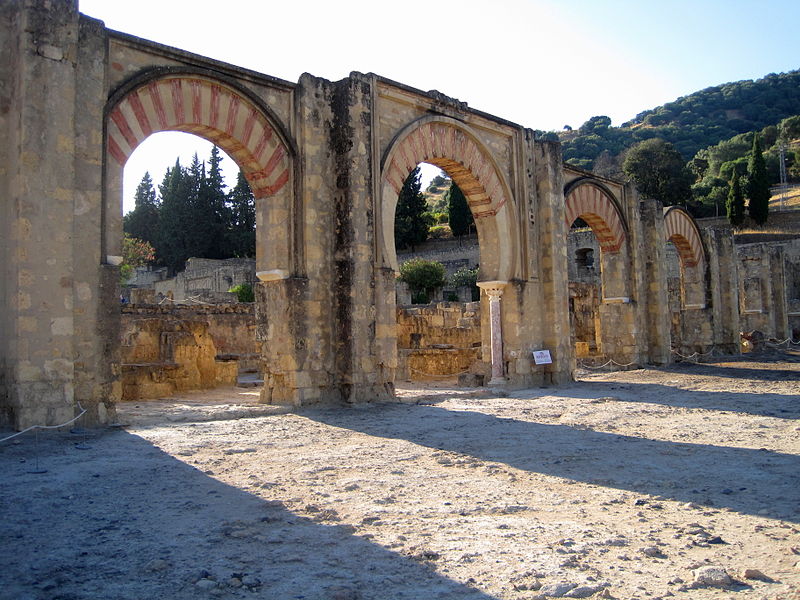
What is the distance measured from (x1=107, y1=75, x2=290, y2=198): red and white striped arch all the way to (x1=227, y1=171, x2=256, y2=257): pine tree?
28371 millimetres

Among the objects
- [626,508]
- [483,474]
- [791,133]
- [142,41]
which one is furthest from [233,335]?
[791,133]

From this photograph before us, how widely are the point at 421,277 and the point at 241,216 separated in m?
12.8

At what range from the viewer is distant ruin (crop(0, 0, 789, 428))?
5.66 m

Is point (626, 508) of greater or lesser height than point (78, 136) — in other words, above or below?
below

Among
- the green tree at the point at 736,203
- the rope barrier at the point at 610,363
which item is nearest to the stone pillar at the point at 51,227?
the rope barrier at the point at 610,363

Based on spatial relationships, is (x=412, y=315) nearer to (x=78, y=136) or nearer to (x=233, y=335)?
(x=233, y=335)

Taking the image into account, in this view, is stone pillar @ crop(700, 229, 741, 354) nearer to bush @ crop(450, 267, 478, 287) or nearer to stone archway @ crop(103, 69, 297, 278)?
stone archway @ crop(103, 69, 297, 278)

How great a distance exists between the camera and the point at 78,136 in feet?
19.6

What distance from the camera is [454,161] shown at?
9.88 metres

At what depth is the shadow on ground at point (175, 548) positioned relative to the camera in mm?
2266

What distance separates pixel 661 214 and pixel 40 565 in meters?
14.0

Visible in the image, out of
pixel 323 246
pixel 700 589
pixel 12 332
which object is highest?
pixel 323 246

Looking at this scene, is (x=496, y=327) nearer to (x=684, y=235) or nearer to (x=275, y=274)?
(x=275, y=274)

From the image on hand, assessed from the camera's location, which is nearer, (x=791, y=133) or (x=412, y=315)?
(x=412, y=315)
